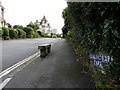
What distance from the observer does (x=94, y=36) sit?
3.43 metres

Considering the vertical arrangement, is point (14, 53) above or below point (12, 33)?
below

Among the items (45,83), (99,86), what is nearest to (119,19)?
(99,86)

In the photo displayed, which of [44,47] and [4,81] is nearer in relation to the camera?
[4,81]

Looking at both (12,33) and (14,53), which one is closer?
(14,53)

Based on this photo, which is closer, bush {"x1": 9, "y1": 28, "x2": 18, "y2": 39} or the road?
the road

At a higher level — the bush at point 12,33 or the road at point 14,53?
the bush at point 12,33

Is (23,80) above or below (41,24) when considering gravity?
below

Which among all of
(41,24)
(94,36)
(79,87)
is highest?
(41,24)

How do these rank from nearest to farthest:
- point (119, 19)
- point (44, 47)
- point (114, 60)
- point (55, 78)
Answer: point (119, 19)
point (114, 60)
point (55, 78)
point (44, 47)

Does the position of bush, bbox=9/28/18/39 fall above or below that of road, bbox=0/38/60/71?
above

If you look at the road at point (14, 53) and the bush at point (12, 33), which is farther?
the bush at point (12, 33)

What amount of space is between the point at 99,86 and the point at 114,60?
86 cm

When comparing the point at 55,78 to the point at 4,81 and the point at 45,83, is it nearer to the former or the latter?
the point at 45,83

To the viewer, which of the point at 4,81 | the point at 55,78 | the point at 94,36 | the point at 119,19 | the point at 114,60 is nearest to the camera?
the point at 119,19
